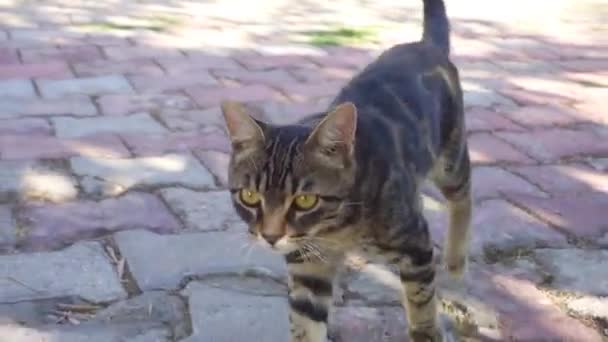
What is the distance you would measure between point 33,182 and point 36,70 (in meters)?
1.74

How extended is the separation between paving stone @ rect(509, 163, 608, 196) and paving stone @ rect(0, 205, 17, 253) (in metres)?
1.92

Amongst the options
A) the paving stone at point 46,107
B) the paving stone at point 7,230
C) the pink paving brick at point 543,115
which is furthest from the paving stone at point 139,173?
the pink paving brick at point 543,115

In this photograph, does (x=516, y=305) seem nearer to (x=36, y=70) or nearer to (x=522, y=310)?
(x=522, y=310)

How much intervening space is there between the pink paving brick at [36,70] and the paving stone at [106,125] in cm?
82

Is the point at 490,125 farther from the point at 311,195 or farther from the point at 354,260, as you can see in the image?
the point at 311,195

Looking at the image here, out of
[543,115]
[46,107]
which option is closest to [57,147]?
[46,107]

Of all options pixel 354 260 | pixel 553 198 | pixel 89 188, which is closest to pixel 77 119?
pixel 89 188

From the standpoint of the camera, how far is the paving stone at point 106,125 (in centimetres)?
392

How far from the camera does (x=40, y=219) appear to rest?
3.01 metres

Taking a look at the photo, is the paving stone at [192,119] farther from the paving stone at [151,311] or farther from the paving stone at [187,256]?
the paving stone at [151,311]

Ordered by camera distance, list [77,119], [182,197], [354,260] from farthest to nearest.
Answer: [77,119] → [182,197] → [354,260]

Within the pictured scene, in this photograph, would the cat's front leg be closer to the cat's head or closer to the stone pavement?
the stone pavement

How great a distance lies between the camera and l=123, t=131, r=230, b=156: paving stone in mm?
3727

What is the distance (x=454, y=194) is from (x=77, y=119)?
6.42ft
